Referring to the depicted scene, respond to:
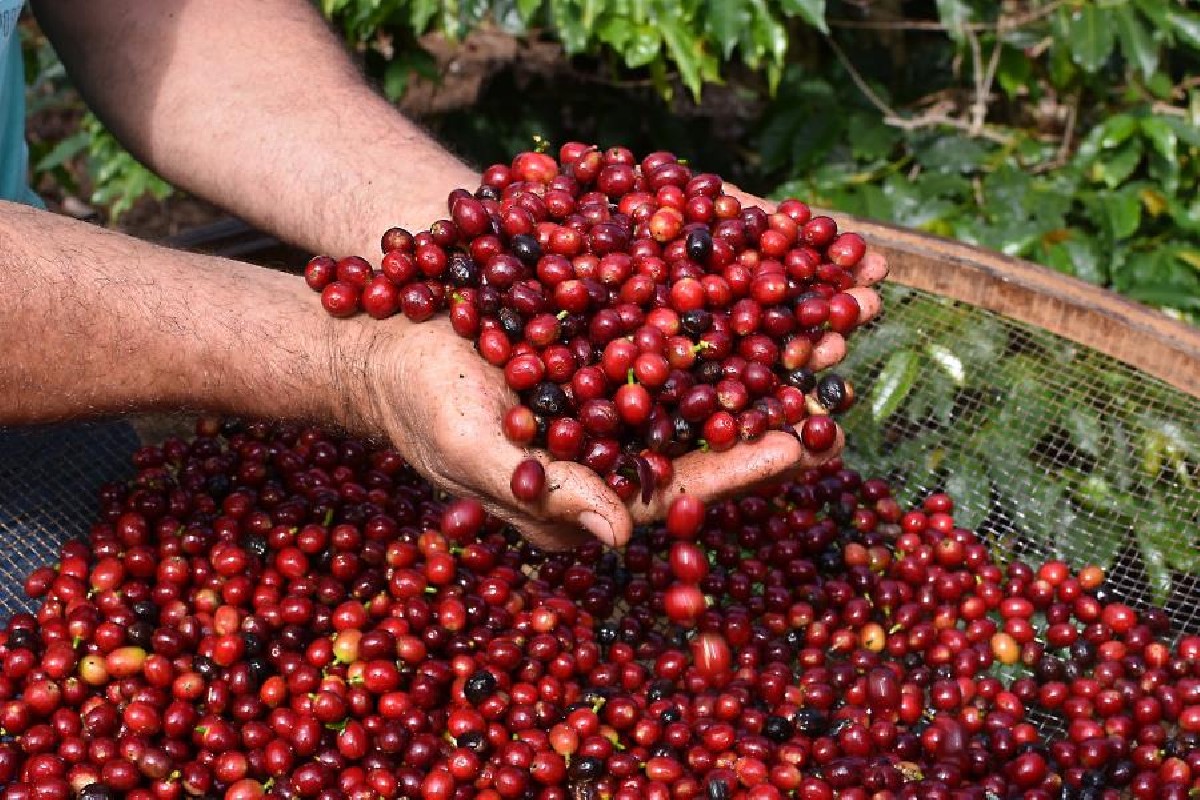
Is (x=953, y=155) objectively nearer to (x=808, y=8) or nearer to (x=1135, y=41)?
(x=1135, y=41)

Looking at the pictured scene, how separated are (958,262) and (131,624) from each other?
8.28ft

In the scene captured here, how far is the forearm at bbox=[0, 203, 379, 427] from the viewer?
257 centimetres

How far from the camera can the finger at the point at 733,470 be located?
242cm

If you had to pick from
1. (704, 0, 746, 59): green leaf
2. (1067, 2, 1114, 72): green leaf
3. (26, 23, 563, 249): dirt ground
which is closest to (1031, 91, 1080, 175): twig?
(1067, 2, 1114, 72): green leaf

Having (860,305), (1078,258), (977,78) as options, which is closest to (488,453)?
(860,305)

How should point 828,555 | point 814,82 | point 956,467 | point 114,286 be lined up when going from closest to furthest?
point 114,286 < point 828,555 < point 956,467 < point 814,82

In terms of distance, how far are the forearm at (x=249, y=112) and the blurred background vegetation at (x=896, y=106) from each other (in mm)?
1046

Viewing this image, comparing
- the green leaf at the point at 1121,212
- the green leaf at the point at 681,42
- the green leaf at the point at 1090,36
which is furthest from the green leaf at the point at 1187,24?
the green leaf at the point at 681,42

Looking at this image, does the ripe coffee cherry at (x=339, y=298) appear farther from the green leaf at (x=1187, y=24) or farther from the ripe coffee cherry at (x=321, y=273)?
the green leaf at (x=1187, y=24)

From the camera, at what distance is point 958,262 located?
3617 millimetres

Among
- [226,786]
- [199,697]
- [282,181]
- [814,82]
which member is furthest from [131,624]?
[814,82]

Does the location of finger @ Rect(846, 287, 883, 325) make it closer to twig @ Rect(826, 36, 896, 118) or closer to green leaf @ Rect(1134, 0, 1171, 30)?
green leaf @ Rect(1134, 0, 1171, 30)

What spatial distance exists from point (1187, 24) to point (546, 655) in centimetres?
342

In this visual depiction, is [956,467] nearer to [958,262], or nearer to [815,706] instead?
[958,262]
